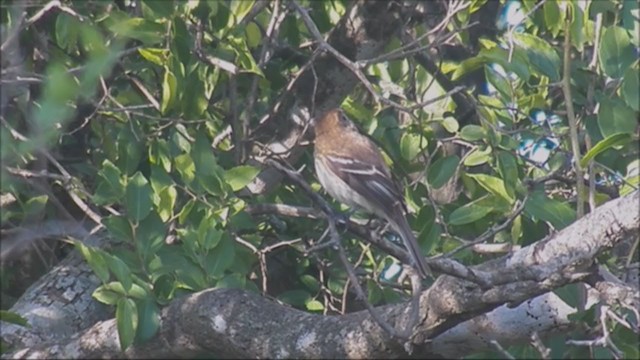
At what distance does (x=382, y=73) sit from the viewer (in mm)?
6684

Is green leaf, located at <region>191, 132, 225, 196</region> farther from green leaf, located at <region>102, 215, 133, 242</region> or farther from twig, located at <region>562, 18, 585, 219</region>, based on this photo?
twig, located at <region>562, 18, 585, 219</region>

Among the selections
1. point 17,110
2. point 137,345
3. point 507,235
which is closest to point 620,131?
point 507,235

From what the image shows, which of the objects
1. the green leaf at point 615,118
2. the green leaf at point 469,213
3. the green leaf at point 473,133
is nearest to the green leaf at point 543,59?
the green leaf at point 615,118

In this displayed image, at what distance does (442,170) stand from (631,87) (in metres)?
0.92

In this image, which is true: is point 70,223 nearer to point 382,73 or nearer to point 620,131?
point 382,73

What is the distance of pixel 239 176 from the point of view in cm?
539

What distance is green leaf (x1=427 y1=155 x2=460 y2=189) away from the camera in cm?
572

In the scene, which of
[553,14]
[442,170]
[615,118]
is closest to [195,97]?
[442,170]

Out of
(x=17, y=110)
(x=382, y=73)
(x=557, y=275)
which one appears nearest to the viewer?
(x=557, y=275)

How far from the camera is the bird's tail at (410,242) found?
457 centimetres

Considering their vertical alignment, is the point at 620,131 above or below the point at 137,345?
Result: above

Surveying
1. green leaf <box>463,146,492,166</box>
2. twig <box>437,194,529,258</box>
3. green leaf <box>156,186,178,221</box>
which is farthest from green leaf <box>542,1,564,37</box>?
green leaf <box>156,186,178,221</box>

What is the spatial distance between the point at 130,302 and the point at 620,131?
6.56ft

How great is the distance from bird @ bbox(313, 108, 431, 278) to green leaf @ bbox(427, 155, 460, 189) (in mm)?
323
